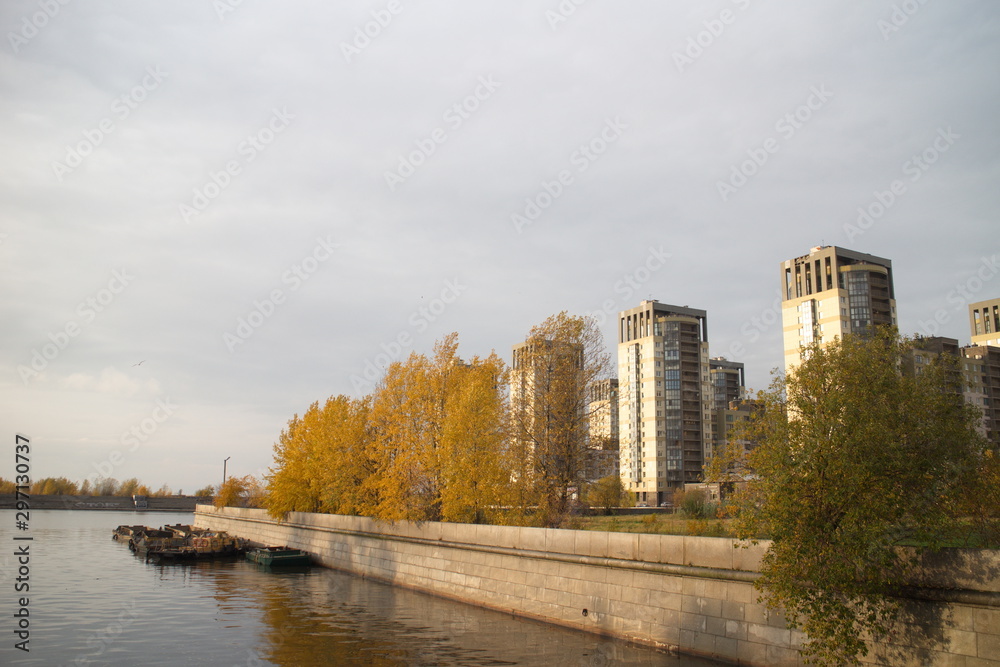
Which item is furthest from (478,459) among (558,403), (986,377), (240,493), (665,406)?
(986,377)

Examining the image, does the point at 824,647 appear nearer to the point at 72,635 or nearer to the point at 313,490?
the point at 72,635

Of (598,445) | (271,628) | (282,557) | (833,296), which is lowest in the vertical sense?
(271,628)

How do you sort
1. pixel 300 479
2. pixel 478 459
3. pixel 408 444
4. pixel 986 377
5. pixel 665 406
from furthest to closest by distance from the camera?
pixel 665 406 < pixel 986 377 < pixel 300 479 < pixel 408 444 < pixel 478 459

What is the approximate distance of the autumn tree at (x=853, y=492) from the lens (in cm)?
1439

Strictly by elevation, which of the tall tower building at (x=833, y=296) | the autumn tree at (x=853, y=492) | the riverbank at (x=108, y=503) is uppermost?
the tall tower building at (x=833, y=296)

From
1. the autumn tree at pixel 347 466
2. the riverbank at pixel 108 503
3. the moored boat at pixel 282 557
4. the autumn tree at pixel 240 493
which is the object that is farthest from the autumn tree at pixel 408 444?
the riverbank at pixel 108 503

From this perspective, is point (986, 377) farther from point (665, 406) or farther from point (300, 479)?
point (300, 479)

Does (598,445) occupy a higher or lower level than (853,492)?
higher

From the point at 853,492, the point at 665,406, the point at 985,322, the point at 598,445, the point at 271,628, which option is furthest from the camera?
the point at 985,322

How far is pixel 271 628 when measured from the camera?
2462 cm

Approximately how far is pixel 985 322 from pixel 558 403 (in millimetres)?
139298

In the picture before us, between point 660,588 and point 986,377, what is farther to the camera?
point 986,377

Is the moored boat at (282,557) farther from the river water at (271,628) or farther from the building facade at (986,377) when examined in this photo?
the building facade at (986,377)

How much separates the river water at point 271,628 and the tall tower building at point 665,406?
87878 millimetres
